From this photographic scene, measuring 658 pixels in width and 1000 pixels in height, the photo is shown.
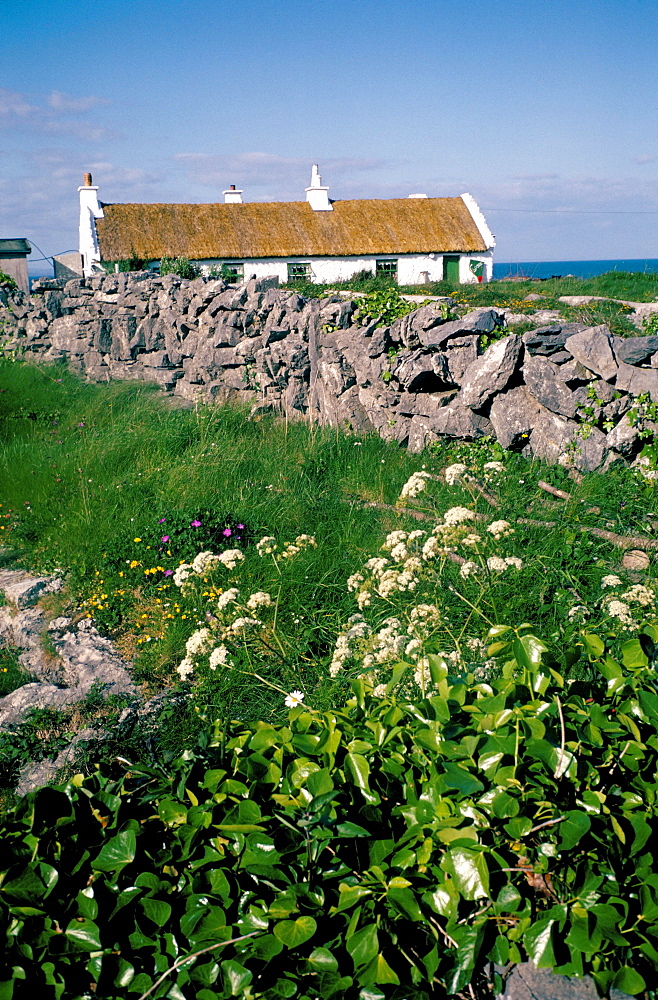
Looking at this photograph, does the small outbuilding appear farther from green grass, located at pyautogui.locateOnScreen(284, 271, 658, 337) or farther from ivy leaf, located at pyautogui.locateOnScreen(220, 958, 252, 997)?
ivy leaf, located at pyautogui.locateOnScreen(220, 958, 252, 997)

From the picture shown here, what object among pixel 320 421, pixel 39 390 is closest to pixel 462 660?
pixel 320 421

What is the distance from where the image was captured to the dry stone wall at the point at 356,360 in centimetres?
608

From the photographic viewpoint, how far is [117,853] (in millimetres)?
1536

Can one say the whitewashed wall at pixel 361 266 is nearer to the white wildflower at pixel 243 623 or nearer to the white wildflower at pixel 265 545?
the white wildflower at pixel 265 545

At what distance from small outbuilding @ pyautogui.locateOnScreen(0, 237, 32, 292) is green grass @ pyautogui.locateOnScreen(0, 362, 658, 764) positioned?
780 cm

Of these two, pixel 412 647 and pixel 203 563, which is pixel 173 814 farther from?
pixel 203 563

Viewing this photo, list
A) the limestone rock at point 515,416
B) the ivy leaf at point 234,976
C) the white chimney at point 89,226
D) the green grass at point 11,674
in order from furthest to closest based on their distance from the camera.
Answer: the white chimney at point 89,226 → the limestone rock at point 515,416 → the green grass at point 11,674 → the ivy leaf at point 234,976

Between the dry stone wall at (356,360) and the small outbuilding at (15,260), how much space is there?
243cm

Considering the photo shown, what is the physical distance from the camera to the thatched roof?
78.6 ft

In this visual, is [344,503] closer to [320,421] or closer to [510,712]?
[320,421]

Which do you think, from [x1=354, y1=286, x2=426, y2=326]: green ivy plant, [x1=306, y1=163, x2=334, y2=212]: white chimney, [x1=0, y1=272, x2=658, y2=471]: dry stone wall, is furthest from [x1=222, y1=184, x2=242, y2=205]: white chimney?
[x1=354, y1=286, x2=426, y2=326]: green ivy plant

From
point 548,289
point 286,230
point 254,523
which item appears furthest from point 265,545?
point 286,230

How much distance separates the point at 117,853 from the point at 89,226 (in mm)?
25374

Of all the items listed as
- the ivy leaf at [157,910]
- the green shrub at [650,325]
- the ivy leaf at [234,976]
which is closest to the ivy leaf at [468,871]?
the ivy leaf at [234,976]
